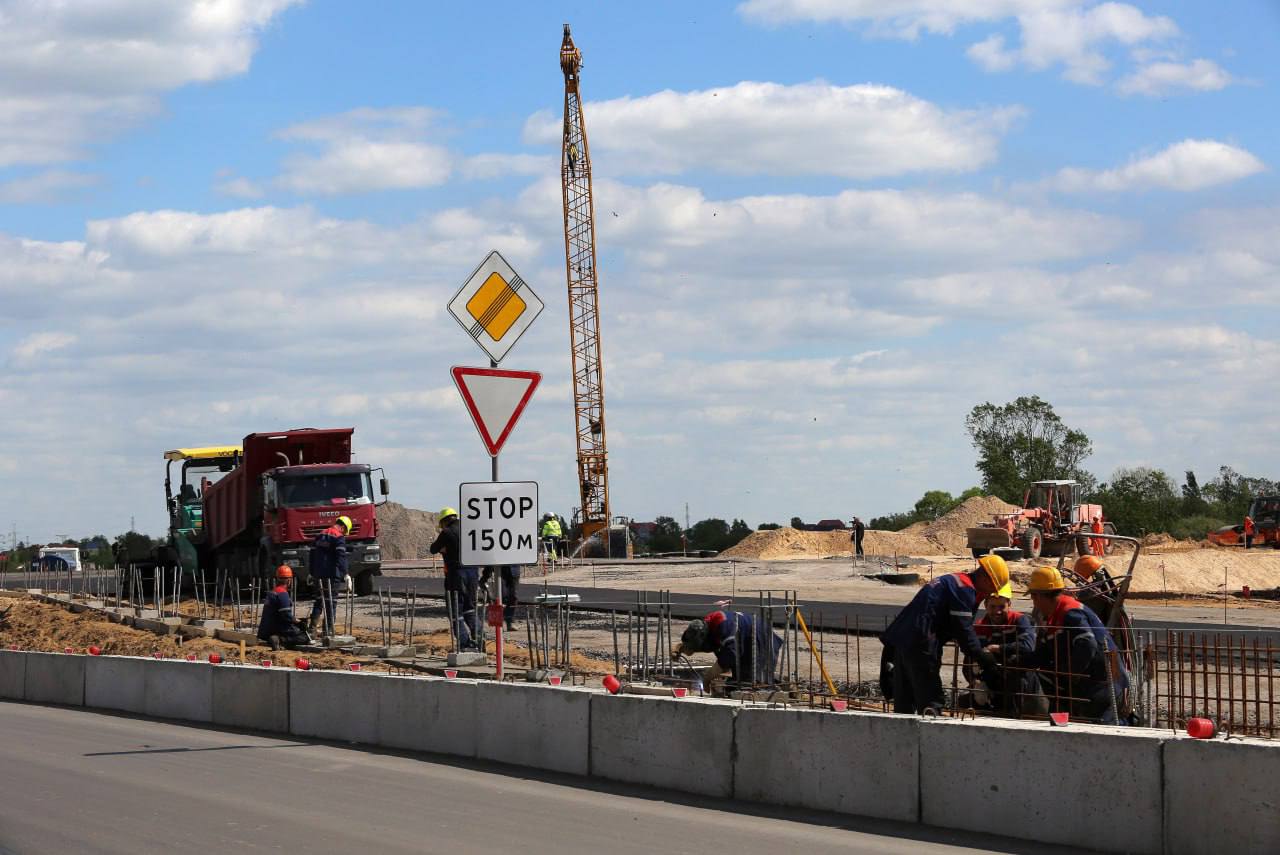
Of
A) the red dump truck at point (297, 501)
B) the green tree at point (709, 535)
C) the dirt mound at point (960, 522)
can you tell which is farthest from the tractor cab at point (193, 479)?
the green tree at point (709, 535)

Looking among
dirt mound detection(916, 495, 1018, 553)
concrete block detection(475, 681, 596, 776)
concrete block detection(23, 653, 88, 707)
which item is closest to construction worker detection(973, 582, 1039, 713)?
concrete block detection(475, 681, 596, 776)

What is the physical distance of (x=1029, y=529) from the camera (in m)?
46.2

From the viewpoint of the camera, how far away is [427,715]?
11891 millimetres

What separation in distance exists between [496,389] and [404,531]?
60500 mm

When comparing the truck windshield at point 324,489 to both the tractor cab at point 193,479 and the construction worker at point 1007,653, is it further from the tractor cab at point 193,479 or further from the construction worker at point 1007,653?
the construction worker at point 1007,653

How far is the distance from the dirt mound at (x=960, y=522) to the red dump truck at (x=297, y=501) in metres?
36.8

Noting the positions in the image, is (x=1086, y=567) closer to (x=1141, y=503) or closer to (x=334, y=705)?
(x=334, y=705)

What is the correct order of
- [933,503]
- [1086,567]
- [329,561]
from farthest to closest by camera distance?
[933,503]
[329,561]
[1086,567]

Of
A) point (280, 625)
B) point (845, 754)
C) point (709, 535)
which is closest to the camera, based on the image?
point (845, 754)

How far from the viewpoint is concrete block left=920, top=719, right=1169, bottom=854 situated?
7383 millimetres

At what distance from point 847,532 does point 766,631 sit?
5924 cm

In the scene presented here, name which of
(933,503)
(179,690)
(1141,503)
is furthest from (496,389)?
(933,503)

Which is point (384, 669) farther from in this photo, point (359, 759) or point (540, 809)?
point (540, 809)

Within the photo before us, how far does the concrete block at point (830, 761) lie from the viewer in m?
8.45
